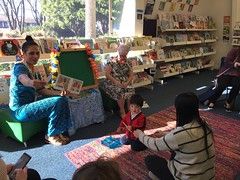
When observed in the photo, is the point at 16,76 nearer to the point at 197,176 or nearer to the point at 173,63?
the point at 197,176

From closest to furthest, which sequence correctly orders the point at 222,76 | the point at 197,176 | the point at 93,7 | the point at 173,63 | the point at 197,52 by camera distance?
the point at 197,176 → the point at 222,76 → the point at 93,7 → the point at 173,63 → the point at 197,52

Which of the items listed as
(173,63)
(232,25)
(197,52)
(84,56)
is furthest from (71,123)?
(232,25)

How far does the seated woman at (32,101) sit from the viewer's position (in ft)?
10.8

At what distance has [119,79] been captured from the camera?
457 cm

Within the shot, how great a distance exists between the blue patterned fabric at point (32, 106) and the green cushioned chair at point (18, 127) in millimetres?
77

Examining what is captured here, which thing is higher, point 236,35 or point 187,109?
point 236,35

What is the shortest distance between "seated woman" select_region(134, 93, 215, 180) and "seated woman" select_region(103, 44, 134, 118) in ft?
7.74

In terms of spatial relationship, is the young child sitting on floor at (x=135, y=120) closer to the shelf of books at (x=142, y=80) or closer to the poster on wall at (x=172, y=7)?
the shelf of books at (x=142, y=80)

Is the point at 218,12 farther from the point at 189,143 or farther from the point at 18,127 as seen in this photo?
the point at 189,143

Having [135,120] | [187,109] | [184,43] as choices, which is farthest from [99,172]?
[184,43]

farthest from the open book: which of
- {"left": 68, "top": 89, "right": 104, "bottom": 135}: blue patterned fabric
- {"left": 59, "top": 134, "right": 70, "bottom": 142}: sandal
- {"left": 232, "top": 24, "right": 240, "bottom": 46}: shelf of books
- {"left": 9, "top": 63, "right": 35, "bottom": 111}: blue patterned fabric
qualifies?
{"left": 232, "top": 24, "right": 240, "bottom": 46}: shelf of books

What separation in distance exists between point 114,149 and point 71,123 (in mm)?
769

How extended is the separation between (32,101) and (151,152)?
5.14ft

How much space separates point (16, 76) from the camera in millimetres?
3299
